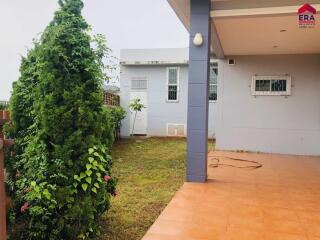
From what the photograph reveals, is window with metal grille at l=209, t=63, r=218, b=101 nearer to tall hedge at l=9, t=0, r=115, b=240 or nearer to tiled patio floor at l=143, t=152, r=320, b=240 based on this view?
tiled patio floor at l=143, t=152, r=320, b=240

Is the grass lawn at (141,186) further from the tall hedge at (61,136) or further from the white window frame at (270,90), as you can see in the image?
the white window frame at (270,90)

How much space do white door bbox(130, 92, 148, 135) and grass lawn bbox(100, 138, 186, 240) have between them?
117 inches

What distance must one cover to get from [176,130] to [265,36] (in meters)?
6.74

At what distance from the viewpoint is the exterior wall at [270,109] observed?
7.75m

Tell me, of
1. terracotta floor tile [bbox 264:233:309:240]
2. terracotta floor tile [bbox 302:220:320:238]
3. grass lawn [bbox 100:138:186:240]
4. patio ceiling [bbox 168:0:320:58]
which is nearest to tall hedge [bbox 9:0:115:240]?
grass lawn [bbox 100:138:186:240]

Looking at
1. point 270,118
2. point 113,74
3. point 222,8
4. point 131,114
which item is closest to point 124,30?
point 131,114

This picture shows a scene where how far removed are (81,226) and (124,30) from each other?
43.5 ft

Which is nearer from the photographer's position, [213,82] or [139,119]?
[213,82]

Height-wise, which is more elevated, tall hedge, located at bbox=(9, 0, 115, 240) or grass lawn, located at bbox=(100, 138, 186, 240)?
tall hedge, located at bbox=(9, 0, 115, 240)

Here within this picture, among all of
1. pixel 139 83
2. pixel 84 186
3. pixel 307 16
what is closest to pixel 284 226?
pixel 84 186

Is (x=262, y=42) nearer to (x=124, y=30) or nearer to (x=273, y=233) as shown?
(x=273, y=233)

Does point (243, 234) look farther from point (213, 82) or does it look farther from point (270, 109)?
point (213, 82)

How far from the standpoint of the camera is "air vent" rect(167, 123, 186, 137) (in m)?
Result: 12.2

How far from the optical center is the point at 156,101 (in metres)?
12.4
